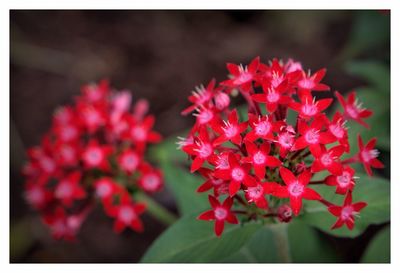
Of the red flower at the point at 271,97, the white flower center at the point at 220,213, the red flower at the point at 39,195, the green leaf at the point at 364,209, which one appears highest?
the red flower at the point at 271,97

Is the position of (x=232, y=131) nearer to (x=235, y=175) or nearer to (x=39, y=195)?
(x=235, y=175)

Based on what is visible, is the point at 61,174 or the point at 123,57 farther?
the point at 123,57

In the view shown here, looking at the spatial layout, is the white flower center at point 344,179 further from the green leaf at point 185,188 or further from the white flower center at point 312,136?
the green leaf at point 185,188

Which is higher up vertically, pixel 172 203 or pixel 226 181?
pixel 226 181

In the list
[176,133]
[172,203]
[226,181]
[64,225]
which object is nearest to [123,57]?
[176,133]

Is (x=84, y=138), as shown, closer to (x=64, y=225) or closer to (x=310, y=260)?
(x=64, y=225)

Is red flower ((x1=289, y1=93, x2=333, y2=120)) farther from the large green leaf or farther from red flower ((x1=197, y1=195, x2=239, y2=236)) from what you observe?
the large green leaf

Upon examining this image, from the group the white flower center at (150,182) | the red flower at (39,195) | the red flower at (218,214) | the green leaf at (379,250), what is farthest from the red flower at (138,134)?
the green leaf at (379,250)

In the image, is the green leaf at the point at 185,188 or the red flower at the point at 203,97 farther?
the green leaf at the point at 185,188
